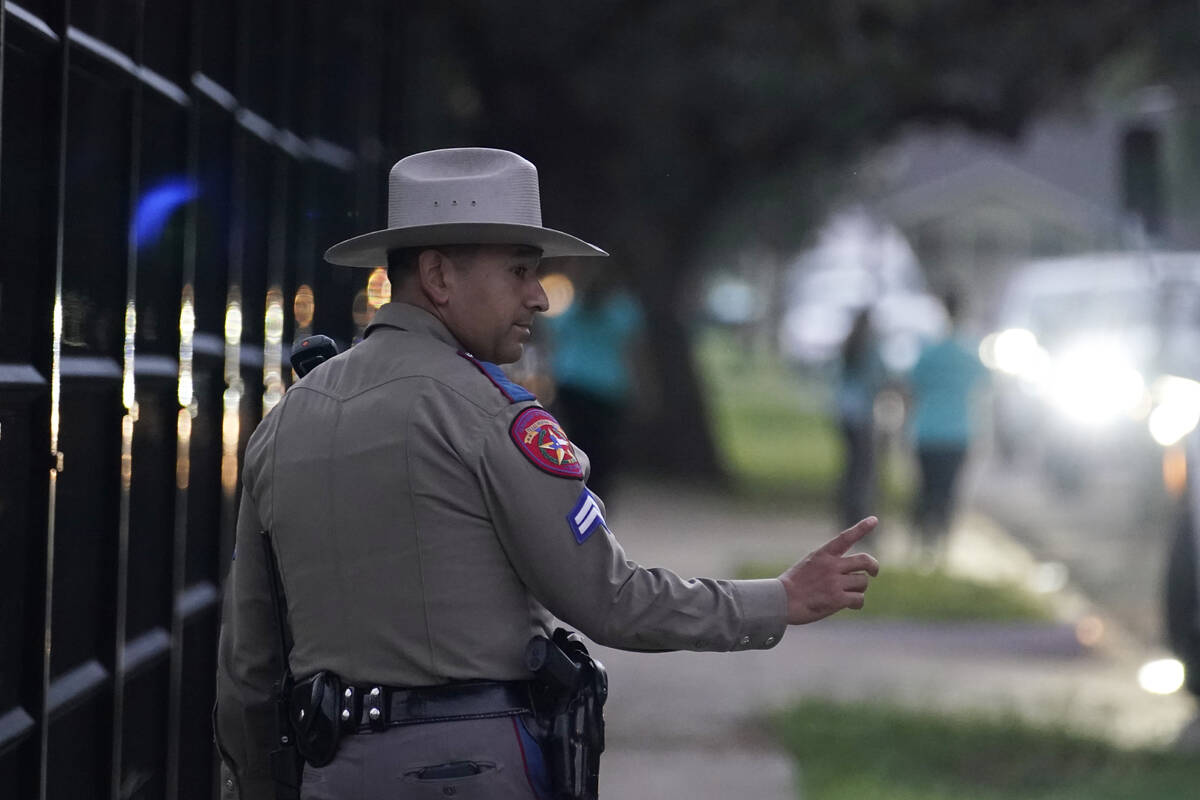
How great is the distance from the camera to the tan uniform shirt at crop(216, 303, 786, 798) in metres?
3.26

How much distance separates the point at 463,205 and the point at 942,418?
10424 millimetres

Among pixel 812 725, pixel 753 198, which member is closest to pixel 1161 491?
pixel 812 725

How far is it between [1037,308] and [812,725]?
14.7 m

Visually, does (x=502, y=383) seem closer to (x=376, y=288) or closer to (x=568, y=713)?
(x=568, y=713)

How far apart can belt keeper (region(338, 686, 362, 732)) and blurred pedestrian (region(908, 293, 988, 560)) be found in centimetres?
1062

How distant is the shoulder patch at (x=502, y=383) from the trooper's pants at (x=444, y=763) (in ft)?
1.65

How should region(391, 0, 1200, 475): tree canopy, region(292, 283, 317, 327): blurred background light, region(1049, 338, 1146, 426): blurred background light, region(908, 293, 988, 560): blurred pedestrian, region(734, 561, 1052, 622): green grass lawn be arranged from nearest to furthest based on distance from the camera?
region(292, 283, 317, 327): blurred background light → region(734, 561, 1052, 622): green grass lawn → region(908, 293, 988, 560): blurred pedestrian → region(391, 0, 1200, 475): tree canopy → region(1049, 338, 1146, 426): blurred background light

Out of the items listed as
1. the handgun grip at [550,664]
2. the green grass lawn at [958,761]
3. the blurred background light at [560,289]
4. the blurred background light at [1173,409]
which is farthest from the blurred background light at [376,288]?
the blurred background light at [560,289]

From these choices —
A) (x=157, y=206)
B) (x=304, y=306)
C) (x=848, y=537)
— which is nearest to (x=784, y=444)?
(x=304, y=306)

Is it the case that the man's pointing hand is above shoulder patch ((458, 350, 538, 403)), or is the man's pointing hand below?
below

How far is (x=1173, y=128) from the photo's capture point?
42.9 m

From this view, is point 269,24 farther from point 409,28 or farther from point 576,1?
point 576,1

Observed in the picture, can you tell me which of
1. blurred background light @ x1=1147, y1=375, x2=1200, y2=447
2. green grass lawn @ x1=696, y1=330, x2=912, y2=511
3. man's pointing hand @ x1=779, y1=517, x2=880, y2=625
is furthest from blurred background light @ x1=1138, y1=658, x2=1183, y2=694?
green grass lawn @ x1=696, y1=330, x2=912, y2=511

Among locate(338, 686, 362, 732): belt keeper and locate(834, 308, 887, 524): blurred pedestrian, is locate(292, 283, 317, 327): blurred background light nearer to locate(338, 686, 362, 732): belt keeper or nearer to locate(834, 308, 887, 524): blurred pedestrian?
locate(338, 686, 362, 732): belt keeper
